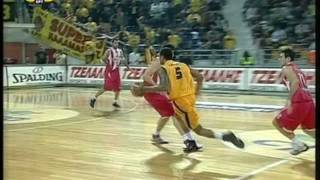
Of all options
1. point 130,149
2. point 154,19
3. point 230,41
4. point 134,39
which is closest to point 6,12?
point 130,149

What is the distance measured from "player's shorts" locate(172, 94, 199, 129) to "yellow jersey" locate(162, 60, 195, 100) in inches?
2.0

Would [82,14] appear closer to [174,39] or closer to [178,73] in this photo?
[174,39]

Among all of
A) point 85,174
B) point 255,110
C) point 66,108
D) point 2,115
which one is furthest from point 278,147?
point 66,108

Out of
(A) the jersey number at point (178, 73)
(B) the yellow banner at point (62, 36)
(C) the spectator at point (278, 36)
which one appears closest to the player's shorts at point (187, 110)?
(A) the jersey number at point (178, 73)

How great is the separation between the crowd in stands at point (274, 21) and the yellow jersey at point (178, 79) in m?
7.34

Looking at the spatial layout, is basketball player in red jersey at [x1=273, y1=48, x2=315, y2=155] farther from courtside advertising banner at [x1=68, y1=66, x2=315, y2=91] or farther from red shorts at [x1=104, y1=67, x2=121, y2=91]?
courtside advertising banner at [x1=68, y1=66, x2=315, y2=91]

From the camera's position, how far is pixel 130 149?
5398mm

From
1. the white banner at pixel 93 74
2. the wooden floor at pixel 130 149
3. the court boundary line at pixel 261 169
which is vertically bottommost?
the wooden floor at pixel 130 149

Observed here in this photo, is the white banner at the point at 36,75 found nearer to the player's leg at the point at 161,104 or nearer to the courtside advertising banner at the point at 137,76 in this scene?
the courtside advertising banner at the point at 137,76

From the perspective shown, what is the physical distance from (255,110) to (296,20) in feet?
14.9

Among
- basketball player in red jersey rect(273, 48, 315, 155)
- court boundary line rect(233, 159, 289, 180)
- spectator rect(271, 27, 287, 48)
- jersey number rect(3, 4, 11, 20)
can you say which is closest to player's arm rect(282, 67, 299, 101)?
basketball player in red jersey rect(273, 48, 315, 155)

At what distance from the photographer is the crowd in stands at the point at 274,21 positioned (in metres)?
12.9

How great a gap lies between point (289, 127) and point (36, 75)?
37.6ft

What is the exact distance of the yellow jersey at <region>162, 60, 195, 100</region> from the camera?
5152 mm
